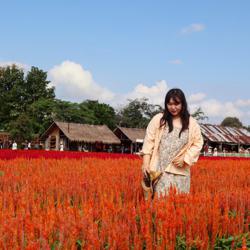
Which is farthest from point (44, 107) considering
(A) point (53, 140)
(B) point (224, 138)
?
(B) point (224, 138)

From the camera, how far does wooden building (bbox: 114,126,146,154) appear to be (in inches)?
1804

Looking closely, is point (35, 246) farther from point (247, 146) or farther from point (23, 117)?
point (247, 146)

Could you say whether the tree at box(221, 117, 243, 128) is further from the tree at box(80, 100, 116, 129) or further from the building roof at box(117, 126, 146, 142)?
the building roof at box(117, 126, 146, 142)

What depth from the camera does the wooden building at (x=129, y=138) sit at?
1804 inches

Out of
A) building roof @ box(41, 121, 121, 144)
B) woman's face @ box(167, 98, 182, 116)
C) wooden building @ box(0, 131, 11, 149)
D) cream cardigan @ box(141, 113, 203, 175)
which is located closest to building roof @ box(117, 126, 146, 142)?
building roof @ box(41, 121, 121, 144)

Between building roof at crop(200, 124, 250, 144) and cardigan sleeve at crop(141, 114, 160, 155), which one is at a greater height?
building roof at crop(200, 124, 250, 144)

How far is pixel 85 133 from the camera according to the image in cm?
4266

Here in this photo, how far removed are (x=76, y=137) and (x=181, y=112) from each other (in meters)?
37.1

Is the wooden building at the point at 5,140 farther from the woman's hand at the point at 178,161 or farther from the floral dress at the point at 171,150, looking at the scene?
the woman's hand at the point at 178,161

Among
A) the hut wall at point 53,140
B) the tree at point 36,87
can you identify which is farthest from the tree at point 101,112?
the hut wall at point 53,140

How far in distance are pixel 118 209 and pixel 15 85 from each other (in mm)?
53412

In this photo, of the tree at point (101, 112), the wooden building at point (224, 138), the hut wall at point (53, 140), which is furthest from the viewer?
the tree at point (101, 112)

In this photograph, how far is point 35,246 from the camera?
6.94ft

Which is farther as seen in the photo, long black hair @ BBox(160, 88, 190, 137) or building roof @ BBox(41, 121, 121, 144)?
building roof @ BBox(41, 121, 121, 144)
